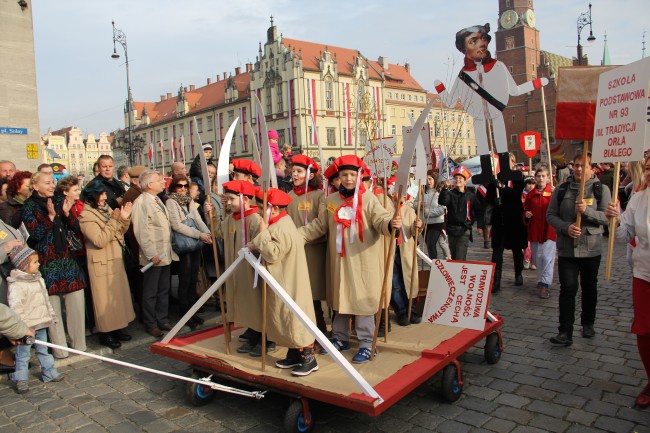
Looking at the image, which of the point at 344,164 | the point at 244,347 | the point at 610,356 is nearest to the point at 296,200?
the point at 344,164

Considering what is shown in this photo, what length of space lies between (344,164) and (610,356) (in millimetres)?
3485

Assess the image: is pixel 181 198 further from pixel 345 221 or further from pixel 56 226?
pixel 345 221

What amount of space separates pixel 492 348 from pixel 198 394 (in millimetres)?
2997

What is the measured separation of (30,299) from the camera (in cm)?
528

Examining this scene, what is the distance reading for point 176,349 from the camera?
503 cm

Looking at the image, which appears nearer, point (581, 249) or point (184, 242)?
point (581, 249)

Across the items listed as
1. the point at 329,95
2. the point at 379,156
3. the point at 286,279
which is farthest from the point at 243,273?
the point at 329,95

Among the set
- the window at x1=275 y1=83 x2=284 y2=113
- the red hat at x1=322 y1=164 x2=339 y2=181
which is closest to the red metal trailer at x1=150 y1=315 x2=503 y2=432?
the red hat at x1=322 y1=164 x2=339 y2=181

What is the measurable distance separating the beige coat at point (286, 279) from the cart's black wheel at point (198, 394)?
2.53 ft

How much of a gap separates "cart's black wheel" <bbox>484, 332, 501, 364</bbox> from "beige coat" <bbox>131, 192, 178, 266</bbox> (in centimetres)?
405

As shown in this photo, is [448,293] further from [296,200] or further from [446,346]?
[296,200]

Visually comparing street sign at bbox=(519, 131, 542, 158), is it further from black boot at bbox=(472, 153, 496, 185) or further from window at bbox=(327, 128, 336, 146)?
window at bbox=(327, 128, 336, 146)

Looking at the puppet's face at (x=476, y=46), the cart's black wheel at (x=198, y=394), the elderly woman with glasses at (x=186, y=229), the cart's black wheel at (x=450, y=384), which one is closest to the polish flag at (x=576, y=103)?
the cart's black wheel at (x=450, y=384)

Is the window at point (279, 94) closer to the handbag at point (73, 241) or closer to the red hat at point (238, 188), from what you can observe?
the handbag at point (73, 241)
